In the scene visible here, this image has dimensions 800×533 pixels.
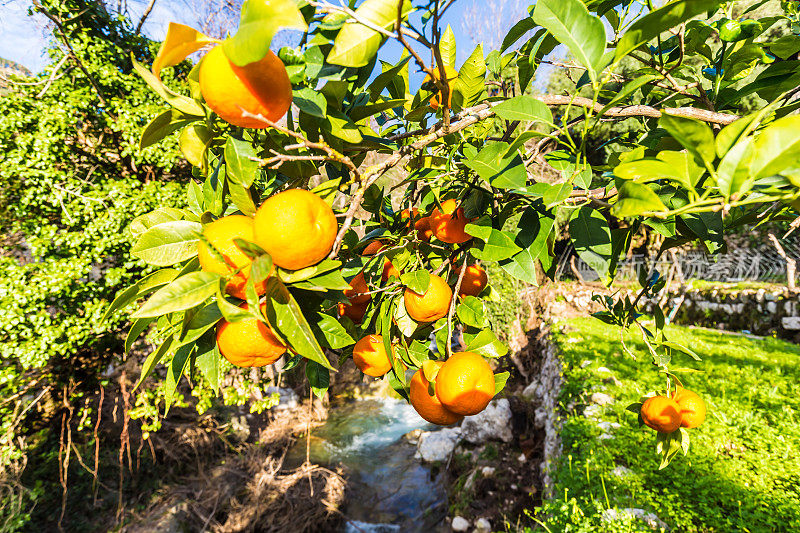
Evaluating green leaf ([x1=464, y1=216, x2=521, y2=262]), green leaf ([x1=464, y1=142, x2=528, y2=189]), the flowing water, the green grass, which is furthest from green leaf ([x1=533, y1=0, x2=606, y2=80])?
the flowing water

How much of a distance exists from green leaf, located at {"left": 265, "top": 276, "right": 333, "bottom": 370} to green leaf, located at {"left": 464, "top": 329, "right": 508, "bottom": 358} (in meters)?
0.39

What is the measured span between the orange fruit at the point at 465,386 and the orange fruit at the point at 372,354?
0.14m

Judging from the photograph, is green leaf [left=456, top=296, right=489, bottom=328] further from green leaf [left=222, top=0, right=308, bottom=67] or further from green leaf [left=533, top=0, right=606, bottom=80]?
green leaf [left=222, top=0, right=308, bottom=67]

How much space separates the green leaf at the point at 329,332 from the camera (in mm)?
636

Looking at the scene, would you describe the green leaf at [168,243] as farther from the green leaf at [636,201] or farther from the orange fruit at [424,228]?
the green leaf at [636,201]

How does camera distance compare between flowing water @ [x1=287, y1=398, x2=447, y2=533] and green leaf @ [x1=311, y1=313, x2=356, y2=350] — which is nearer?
green leaf @ [x1=311, y1=313, x2=356, y2=350]

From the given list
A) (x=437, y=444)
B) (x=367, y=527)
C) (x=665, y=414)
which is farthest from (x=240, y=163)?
(x=437, y=444)

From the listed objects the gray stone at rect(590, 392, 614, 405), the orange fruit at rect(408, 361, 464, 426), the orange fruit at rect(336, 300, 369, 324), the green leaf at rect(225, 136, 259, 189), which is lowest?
the gray stone at rect(590, 392, 614, 405)

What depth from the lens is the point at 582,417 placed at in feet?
10.4

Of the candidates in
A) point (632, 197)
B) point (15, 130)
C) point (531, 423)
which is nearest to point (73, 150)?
point (15, 130)

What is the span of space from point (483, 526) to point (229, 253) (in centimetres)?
468

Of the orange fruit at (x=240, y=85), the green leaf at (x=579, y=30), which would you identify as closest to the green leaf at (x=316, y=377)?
the orange fruit at (x=240, y=85)

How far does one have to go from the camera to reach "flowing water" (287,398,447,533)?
15.8 feet

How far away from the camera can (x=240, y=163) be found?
546 millimetres
